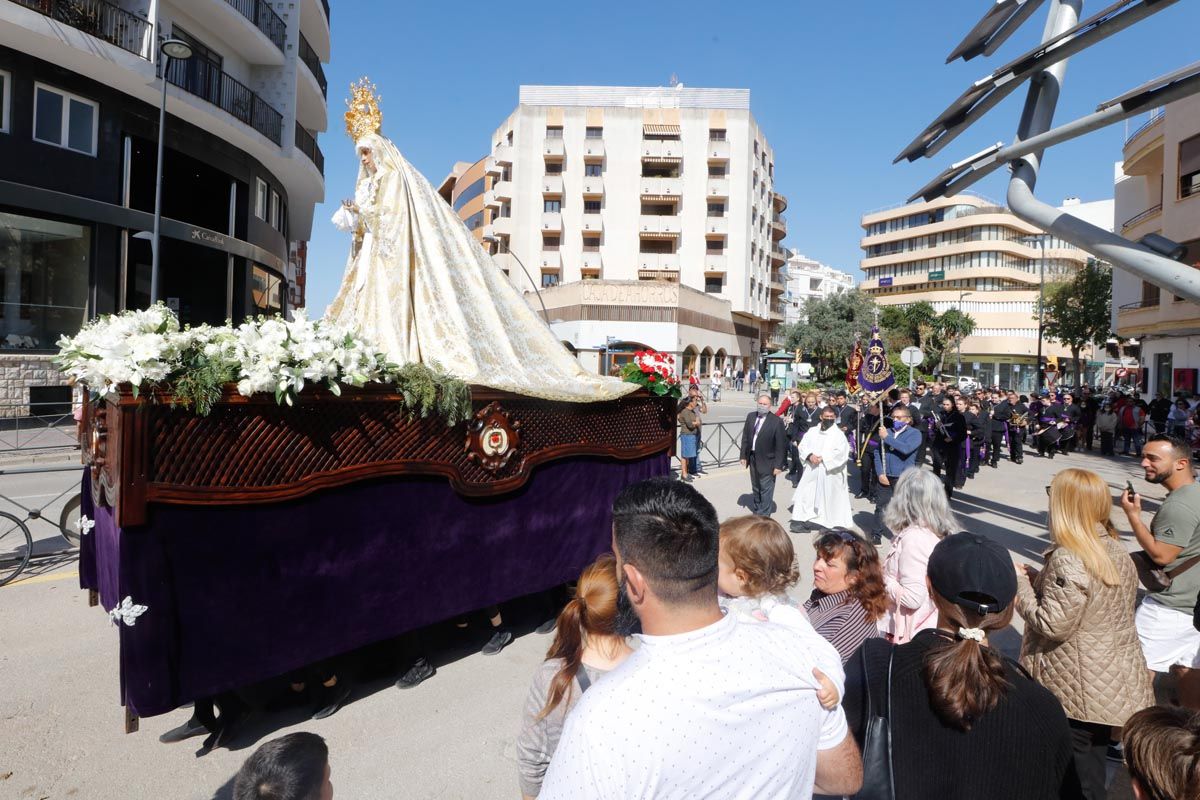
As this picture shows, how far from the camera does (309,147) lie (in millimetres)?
25984

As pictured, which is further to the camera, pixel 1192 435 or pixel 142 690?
pixel 1192 435

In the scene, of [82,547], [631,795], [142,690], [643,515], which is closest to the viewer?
[631,795]

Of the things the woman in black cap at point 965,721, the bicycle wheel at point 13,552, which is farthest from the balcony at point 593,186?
the woman in black cap at point 965,721

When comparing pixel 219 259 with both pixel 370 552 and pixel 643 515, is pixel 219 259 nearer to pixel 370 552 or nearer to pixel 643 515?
pixel 370 552

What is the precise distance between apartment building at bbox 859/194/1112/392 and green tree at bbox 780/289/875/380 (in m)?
16.4

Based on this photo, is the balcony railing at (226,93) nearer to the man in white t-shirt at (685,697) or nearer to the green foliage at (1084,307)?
the man in white t-shirt at (685,697)

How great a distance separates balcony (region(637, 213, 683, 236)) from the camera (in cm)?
5153

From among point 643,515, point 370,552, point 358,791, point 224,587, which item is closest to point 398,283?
point 370,552

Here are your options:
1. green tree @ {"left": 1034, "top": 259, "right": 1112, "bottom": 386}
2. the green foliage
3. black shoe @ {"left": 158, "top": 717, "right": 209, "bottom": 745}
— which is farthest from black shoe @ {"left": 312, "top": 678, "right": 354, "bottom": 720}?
the green foliage

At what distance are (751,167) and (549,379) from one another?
51.5 m

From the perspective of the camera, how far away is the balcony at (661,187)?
51281 mm

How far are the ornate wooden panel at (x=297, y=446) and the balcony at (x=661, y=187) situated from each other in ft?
160

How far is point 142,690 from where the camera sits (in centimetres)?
313

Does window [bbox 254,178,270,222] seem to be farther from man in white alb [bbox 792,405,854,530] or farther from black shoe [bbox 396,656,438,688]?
black shoe [bbox 396,656,438,688]
